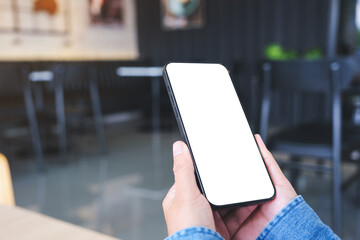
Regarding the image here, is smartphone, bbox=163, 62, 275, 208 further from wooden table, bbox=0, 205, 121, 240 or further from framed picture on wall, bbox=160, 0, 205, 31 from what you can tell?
framed picture on wall, bbox=160, 0, 205, 31

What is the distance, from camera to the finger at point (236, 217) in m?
0.49

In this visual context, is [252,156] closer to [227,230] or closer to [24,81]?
[227,230]

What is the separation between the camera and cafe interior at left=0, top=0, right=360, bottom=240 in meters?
1.70

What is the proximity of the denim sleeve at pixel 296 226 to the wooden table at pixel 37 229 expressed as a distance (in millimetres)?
185

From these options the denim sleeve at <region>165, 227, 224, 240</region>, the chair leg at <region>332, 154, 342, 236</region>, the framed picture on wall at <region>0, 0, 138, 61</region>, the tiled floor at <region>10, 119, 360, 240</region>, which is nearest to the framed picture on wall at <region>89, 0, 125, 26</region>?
the framed picture on wall at <region>0, 0, 138, 61</region>

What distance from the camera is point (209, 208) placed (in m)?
0.38

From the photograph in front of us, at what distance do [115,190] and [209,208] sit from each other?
7.36 ft

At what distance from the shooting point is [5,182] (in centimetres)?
80

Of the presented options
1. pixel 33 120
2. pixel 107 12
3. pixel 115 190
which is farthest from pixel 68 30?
pixel 115 190

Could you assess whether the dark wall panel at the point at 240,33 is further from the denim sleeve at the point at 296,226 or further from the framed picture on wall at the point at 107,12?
the denim sleeve at the point at 296,226

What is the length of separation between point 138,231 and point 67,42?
4606mm

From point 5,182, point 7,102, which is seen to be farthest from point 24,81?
point 5,182

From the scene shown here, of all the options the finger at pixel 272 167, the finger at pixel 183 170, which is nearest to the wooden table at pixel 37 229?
the finger at pixel 183 170

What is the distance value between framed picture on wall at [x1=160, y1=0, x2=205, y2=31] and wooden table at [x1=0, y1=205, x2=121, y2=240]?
5802 millimetres
